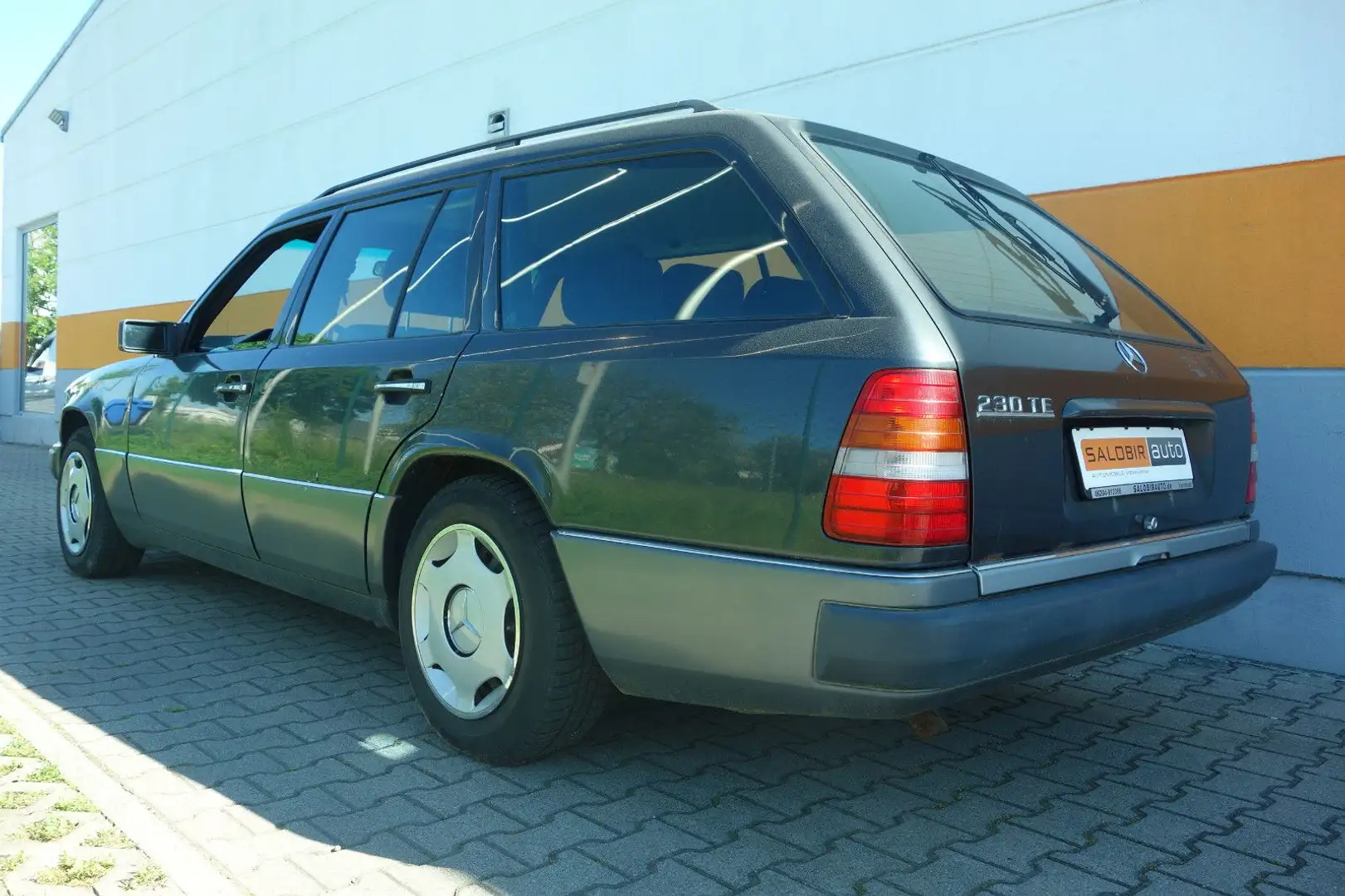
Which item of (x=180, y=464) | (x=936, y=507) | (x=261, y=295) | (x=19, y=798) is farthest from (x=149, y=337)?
(x=936, y=507)

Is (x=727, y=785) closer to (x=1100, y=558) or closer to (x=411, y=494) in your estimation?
(x=1100, y=558)

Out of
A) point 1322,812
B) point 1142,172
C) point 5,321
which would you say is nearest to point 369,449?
point 1322,812

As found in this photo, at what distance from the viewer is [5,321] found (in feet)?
57.0

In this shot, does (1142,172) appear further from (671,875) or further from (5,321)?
(5,321)

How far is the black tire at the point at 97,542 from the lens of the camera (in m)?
5.09

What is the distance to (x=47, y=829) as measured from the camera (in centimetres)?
243

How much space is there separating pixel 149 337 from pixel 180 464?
2.04 ft

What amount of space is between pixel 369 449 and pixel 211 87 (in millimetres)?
10810

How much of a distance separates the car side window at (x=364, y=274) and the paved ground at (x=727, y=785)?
1230 millimetres

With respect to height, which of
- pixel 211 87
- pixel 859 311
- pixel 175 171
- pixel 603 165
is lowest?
pixel 859 311

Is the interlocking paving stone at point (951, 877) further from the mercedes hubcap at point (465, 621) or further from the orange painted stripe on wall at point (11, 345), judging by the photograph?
the orange painted stripe on wall at point (11, 345)

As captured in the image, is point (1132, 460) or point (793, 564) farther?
point (1132, 460)

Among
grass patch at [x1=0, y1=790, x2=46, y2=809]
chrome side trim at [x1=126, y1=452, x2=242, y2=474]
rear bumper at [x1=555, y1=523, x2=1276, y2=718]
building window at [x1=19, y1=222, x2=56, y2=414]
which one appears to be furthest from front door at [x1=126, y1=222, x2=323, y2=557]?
building window at [x1=19, y1=222, x2=56, y2=414]

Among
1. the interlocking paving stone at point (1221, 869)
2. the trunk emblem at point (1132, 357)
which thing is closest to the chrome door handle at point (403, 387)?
the trunk emblem at point (1132, 357)
